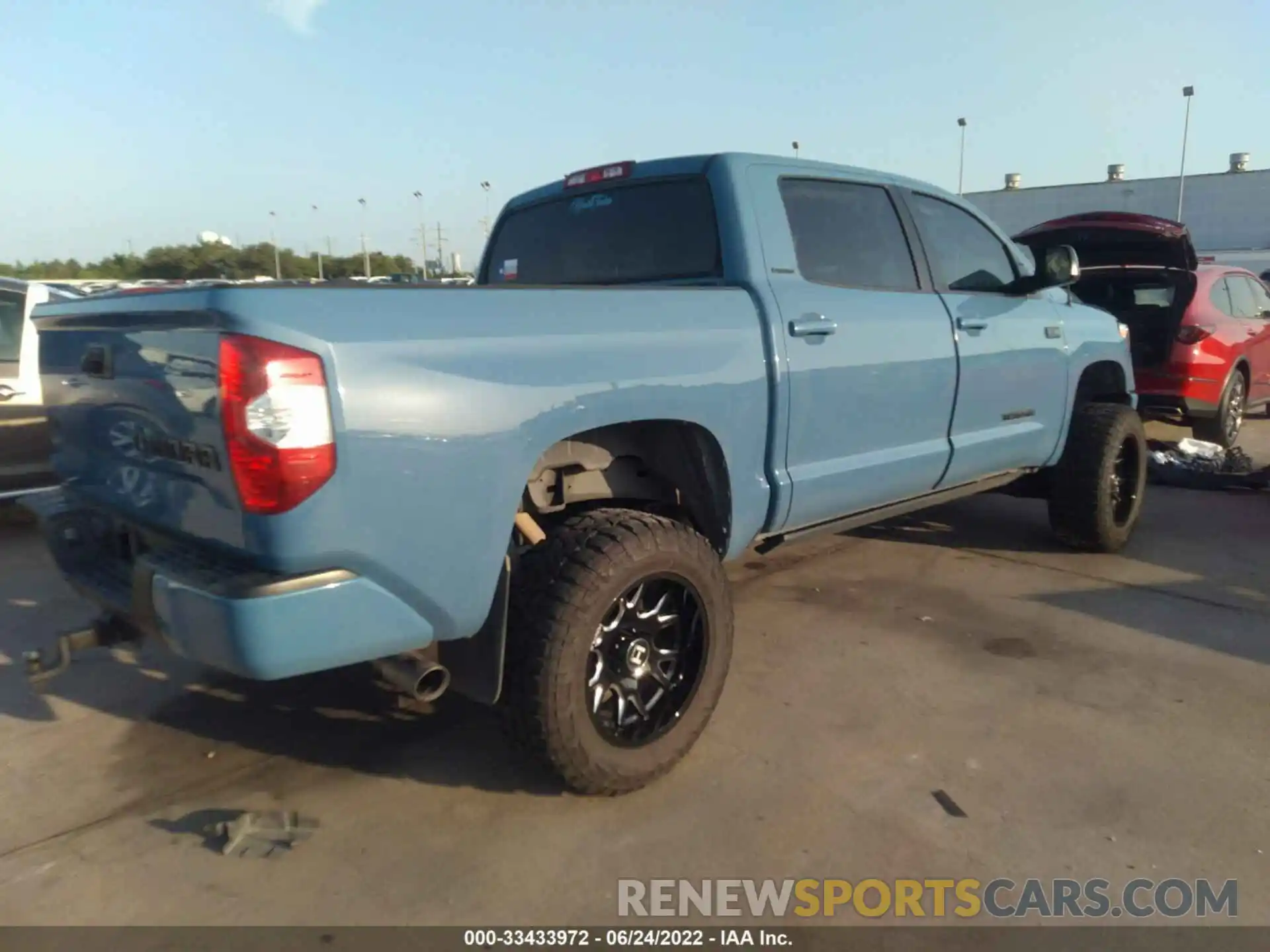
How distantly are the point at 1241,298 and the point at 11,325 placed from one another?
9.67 m

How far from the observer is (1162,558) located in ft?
17.7

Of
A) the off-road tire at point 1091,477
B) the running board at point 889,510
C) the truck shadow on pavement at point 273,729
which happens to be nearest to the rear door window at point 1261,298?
the off-road tire at point 1091,477

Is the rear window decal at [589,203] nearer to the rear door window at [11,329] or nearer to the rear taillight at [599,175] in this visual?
the rear taillight at [599,175]

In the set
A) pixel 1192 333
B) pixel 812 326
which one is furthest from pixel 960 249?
pixel 1192 333

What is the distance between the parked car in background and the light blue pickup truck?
2866mm

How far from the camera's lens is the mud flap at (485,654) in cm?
268

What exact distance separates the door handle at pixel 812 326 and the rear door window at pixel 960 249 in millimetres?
1110

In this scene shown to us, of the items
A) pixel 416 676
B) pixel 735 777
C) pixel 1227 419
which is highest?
pixel 416 676

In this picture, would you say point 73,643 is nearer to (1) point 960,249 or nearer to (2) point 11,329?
(2) point 11,329

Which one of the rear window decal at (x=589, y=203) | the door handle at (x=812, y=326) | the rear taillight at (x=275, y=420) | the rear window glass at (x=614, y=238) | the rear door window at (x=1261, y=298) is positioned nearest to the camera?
the rear taillight at (x=275, y=420)

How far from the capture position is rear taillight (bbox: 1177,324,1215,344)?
777 centimetres

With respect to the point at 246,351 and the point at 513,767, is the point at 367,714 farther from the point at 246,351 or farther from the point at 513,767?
the point at 246,351
